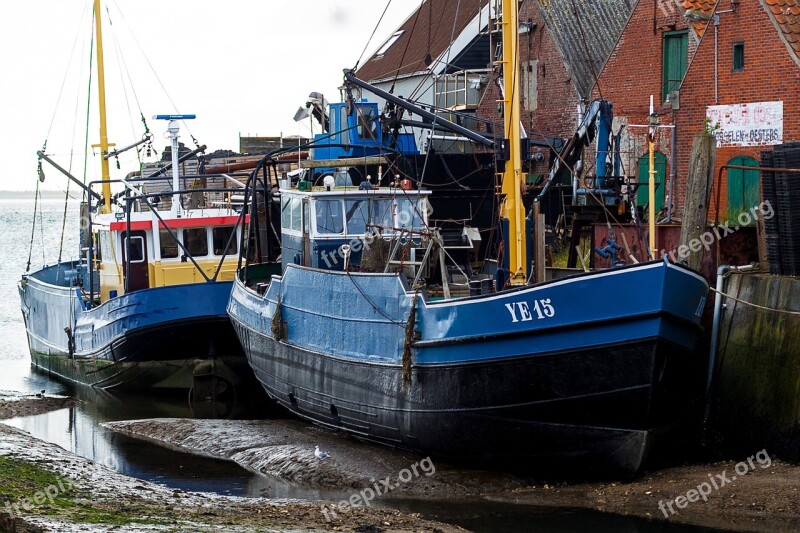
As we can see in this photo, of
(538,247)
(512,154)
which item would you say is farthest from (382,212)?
(538,247)

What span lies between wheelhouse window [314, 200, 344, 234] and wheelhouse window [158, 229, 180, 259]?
675 centimetres

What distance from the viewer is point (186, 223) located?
24922 mm

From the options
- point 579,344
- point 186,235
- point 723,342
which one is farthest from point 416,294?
point 186,235

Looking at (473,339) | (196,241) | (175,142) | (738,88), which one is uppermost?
(738,88)

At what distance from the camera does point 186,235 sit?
25.1 m

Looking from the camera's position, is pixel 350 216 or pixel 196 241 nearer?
pixel 350 216

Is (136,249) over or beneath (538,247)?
beneath

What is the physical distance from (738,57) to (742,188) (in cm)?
291

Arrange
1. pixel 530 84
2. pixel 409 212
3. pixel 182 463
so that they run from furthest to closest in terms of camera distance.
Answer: pixel 530 84 → pixel 409 212 → pixel 182 463

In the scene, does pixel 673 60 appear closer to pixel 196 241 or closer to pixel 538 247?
pixel 196 241

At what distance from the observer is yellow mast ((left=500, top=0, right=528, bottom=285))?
1631 cm

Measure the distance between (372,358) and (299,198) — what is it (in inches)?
162

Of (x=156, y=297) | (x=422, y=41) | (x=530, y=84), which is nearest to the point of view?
(x=156, y=297)

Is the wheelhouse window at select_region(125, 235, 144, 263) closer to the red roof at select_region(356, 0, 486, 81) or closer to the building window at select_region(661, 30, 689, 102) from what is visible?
the building window at select_region(661, 30, 689, 102)
